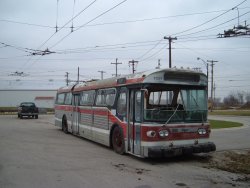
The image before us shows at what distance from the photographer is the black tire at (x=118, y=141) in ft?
39.9

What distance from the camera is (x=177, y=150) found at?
416 inches

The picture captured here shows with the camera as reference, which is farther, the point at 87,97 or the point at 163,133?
the point at 87,97

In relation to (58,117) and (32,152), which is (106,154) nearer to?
(32,152)

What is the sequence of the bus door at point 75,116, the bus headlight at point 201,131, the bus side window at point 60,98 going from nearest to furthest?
the bus headlight at point 201,131 → the bus door at point 75,116 → the bus side window at point 60,98

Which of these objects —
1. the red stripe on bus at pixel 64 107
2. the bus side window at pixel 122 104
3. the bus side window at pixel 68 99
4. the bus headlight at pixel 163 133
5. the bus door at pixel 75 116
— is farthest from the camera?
the bus side window at pixel 68 99

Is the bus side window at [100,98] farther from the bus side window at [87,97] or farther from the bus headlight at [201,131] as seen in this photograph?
the bus headlight at [201,131]

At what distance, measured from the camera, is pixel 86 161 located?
10.8 metres

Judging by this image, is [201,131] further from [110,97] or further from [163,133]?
[110,97]

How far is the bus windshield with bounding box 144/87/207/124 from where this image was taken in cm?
1077

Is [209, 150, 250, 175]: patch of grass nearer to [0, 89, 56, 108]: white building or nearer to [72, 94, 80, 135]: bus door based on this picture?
[72, 94, 80, 135]: bus door

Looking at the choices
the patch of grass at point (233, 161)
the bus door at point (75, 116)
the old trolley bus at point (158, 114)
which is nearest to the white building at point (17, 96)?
the bus door at point (75, 116)

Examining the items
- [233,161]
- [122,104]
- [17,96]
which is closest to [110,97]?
[122,104]

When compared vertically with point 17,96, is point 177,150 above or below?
below

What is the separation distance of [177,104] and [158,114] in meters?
1.06
